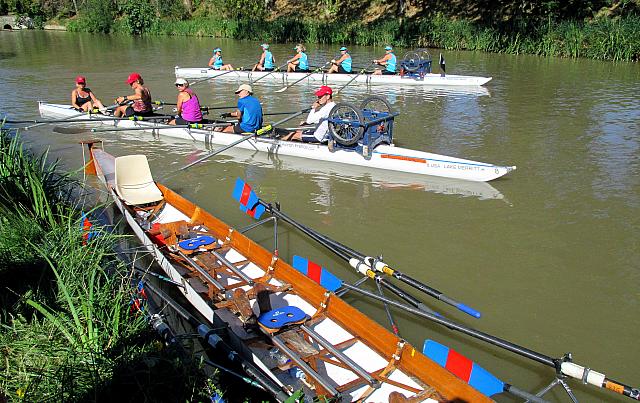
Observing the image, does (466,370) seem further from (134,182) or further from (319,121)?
(319,121)

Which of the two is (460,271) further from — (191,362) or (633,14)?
(633,14)

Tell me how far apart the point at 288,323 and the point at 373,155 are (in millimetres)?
6064

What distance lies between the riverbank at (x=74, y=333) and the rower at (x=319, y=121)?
20.3 feet

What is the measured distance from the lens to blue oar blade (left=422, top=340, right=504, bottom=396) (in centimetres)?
429

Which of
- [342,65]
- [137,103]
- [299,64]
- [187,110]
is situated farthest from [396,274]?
[299,64]

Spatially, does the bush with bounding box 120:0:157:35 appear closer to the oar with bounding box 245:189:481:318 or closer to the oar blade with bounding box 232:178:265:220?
the oar blade with bounding box 232:178:265:220

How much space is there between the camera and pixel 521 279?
687 cm

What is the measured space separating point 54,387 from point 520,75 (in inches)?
839

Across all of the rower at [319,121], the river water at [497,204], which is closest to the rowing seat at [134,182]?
the river water at [497,204]

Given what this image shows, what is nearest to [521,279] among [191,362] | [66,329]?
[191,362]

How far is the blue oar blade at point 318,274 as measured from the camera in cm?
589

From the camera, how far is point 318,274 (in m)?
6.07

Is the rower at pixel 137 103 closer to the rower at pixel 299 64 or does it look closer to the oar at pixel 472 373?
the rower at pixel 299 64

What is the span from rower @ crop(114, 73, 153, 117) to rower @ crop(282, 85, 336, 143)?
4319 millimetres
